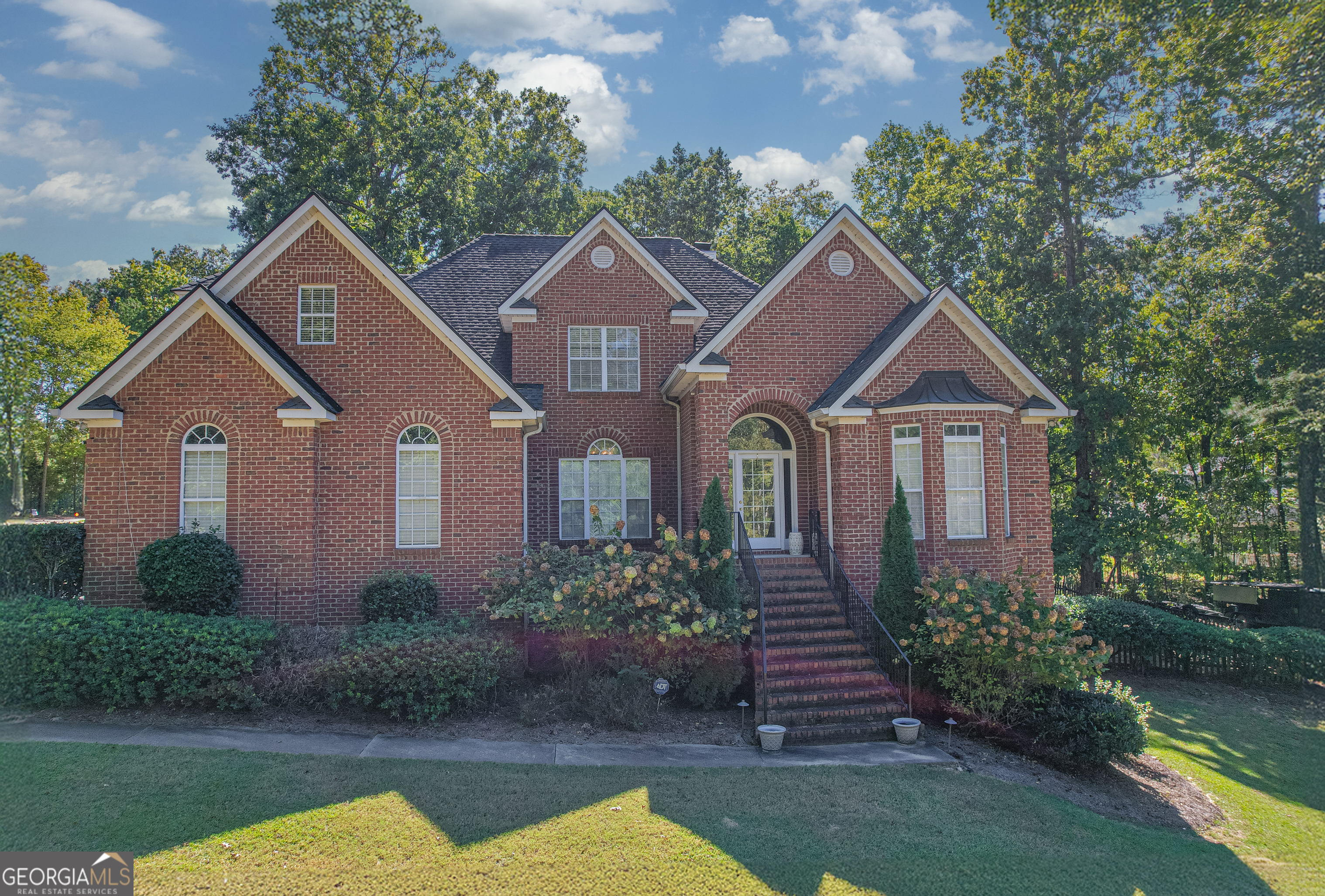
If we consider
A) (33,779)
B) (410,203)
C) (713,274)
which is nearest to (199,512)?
(33,779)

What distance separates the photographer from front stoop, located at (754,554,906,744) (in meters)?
10.8

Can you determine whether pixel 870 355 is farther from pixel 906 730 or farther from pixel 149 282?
pixel 149 282

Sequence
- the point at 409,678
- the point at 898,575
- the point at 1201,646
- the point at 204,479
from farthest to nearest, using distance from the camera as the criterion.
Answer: the point at 1201,646
the point at 204,479
the point at 898,575
the point at 409,678

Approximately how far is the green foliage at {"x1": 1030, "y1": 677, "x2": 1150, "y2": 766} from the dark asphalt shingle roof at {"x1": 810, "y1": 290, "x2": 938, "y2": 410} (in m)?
6.46

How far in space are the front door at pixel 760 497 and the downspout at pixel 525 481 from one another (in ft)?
14.9

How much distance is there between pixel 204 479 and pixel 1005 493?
15675 mm

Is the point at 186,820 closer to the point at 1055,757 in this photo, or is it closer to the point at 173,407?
the point at 173,407

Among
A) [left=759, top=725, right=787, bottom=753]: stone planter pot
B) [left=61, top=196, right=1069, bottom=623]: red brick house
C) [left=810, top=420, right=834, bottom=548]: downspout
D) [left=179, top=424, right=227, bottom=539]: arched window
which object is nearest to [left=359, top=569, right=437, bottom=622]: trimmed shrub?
[left=61, top=196, right=1069, bottom=623]: red brick house

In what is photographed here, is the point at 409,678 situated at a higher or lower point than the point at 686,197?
lower

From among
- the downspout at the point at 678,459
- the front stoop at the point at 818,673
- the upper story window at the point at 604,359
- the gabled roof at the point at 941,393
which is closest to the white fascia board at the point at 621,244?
the upper story window at the point at 604,359

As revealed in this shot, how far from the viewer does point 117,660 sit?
975 centimetres

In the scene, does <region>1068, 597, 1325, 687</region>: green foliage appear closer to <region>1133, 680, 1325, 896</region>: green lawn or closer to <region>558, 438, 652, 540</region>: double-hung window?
<region>1133, 680, 1325, 896</region>: green lawn

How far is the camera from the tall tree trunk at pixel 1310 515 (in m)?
22.2

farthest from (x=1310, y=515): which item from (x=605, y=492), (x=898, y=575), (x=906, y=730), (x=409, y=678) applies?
(x=409, y=678)
